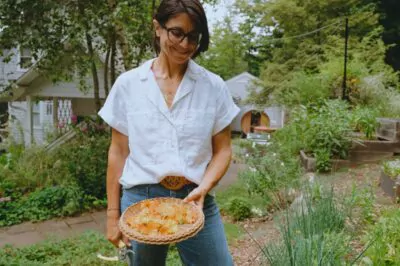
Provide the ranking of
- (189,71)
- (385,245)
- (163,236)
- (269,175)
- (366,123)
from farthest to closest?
(366,123), (269,175), (385,245), (189,71), (163,236)

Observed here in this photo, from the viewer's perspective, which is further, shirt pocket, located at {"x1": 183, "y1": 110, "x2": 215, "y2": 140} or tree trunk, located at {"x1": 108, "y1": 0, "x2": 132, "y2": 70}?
tree trunk, located at {"x1": 108, "y1": 0, "x2": 132, "y2": 70}

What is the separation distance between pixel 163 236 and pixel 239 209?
11.1 feet

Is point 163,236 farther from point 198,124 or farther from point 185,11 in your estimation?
point 185,11

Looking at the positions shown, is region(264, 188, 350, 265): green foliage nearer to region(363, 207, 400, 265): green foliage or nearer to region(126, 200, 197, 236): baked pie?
region(363, 207, 400, 265): green foliage

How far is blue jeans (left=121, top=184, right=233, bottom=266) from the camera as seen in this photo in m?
1.53

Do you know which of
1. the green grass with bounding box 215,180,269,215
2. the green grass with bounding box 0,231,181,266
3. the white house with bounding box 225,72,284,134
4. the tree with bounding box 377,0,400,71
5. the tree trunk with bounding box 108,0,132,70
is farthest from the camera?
the white house with bounding box 225,72,284,134

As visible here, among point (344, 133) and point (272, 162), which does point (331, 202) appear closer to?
point (272, 162)

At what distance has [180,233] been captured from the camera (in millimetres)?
1298

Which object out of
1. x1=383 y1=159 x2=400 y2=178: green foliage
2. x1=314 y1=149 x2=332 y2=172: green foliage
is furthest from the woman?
x1=314 y1=149 x2=332 y2=172: green foliage

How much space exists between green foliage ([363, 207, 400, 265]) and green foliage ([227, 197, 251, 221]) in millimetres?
2176

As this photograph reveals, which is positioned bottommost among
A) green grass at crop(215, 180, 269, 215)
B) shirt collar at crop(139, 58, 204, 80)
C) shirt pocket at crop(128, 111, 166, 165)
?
green grass at crop(215, 180, 269, 215)

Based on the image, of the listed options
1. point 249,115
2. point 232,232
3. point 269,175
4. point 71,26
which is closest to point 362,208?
point 232,232

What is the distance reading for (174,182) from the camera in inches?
59.2

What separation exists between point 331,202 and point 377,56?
36.3 ft
